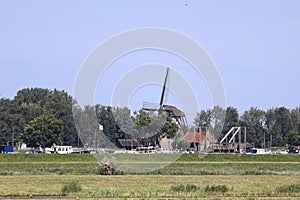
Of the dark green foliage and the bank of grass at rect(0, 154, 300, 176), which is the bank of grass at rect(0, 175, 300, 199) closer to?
the dark green foliage

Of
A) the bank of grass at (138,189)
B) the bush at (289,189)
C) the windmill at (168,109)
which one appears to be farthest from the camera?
the windmill at (168,109)

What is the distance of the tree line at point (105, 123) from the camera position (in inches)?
4326

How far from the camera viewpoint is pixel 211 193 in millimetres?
36938

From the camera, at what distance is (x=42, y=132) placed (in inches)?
4909

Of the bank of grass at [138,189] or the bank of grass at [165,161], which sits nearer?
the bank of grass at [138,189]

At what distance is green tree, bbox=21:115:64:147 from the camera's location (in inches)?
4879

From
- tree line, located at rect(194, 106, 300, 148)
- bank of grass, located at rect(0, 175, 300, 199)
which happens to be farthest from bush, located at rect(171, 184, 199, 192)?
tree line, located at rect(194, 106, 300, 148)

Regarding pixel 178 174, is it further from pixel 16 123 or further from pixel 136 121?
pixel 16 123

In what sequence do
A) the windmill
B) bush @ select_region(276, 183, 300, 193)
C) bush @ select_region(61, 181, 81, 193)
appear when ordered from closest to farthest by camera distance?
bush @ select_region(61, 181, 81, 193)
bush @ select_region(276, 183, 300, 193)
the windmill

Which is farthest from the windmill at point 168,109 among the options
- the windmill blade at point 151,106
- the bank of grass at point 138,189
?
the bank of grass at point 138,189

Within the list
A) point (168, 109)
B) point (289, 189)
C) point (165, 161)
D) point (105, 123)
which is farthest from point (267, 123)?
point (289, 189)

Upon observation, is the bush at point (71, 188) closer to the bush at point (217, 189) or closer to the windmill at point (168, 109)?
the bush at point (217, 189)

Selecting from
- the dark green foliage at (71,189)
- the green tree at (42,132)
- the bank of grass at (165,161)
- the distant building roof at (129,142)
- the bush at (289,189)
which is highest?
the green tree at (42,132)

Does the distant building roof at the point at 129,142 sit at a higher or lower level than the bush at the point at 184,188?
higher
